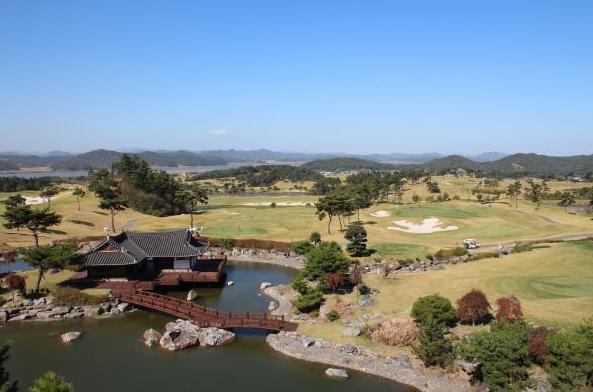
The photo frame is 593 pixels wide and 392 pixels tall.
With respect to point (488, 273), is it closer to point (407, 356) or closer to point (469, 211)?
point (407, 356)

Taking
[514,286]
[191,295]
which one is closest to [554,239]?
[514,286]

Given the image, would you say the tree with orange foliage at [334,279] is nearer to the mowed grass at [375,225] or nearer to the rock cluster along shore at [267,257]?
the rock cluster along shore at [267,257]

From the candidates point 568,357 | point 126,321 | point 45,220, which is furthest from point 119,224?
point 568,357

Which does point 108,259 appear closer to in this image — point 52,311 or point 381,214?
point 52,311

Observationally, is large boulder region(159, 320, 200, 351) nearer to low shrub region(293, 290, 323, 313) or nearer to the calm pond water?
the calm pond water

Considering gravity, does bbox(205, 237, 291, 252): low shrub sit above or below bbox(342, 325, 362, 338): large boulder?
below

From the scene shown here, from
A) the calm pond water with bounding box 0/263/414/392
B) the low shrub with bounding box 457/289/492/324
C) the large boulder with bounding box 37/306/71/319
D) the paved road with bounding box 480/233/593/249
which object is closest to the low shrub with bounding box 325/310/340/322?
the calm pond water with bounding box 0/263/414/392

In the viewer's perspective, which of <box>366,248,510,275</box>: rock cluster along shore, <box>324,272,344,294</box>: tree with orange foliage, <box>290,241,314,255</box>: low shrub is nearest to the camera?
<box>324,272,344,294</box>: tree with orange foliage

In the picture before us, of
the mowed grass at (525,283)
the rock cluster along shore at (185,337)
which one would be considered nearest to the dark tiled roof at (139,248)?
the rock cluster along shore at (185,337)
